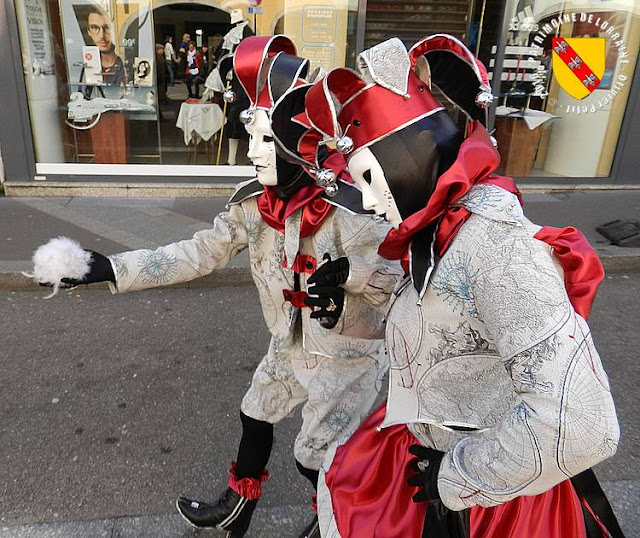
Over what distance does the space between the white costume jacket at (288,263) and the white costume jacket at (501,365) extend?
0.43 metres

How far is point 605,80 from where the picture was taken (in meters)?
7.49

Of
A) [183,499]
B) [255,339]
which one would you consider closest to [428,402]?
[183,499]

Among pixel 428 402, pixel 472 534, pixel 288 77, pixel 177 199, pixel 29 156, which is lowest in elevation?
pixel 177 199

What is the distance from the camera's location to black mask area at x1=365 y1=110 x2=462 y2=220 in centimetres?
123

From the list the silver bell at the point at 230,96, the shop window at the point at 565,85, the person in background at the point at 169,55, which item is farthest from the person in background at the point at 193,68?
the silver bell at the point at 230,96

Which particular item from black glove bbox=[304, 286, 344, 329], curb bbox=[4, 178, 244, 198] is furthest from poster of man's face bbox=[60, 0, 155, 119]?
black glove bbox=[304, 286, 344, 329]

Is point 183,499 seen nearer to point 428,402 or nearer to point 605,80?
point 428,402

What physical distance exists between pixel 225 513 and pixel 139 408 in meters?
1.18

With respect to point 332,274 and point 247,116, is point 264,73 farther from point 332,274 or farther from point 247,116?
point 332,274

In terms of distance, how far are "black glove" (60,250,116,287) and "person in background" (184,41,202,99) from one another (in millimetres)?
5640

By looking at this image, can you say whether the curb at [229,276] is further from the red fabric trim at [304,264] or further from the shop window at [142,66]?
the red fabric trim at [304,264]

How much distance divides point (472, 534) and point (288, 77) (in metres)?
1.36

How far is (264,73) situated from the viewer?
5.97 ft

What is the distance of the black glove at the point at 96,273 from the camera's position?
1962 millimetres
